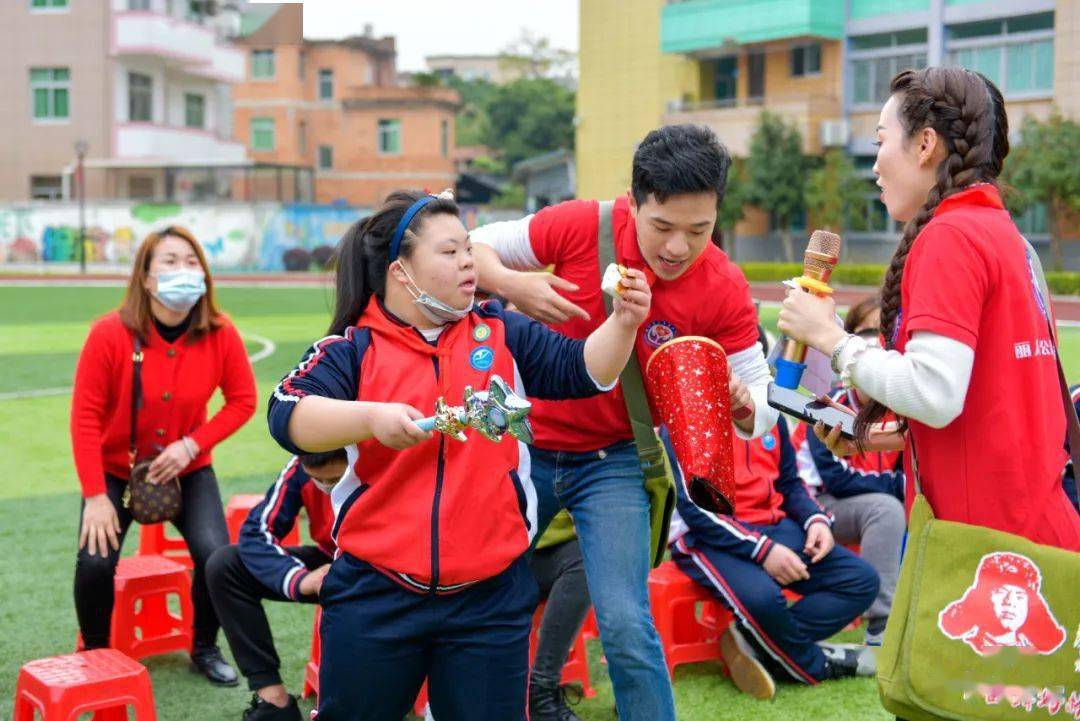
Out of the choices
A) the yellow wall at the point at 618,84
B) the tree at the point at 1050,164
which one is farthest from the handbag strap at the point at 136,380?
the yellow wall at the point at 618,84

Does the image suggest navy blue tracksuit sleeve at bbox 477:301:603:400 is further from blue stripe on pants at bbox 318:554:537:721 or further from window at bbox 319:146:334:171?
window at bbox 319:146:334:171

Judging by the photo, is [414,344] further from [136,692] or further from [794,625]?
[794,625]

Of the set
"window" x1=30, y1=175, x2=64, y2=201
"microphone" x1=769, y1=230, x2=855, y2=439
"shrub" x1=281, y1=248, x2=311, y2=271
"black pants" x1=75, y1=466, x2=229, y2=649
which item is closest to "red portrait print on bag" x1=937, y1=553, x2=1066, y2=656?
"microphone" x1=769, y1=230, x2=855, y2=439

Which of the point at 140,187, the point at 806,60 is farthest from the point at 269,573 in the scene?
the point at 140,187

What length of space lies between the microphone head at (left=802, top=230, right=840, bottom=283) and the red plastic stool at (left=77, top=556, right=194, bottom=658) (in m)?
3.18

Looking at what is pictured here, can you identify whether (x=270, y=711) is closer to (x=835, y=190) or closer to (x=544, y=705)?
(x=544, y=705)

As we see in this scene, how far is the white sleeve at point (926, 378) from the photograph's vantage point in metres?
2.49

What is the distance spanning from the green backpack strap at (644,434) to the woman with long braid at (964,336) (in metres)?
0.85

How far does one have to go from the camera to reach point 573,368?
3.14 m

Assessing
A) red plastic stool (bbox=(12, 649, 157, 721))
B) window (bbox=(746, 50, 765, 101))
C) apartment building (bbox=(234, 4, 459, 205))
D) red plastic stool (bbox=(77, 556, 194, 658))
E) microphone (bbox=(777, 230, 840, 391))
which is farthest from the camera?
apartment building (bbox=(234, 4, 459, 205))

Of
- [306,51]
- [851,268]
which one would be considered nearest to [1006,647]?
[851,268]

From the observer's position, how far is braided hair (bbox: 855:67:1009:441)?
2.65 m

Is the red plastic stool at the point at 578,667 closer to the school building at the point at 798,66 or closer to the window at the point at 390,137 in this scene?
the school building at the point at 798,66

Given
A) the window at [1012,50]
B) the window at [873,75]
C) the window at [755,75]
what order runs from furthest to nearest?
the window at [755,75]
the window at [873,75]
the window at [1012,50]
